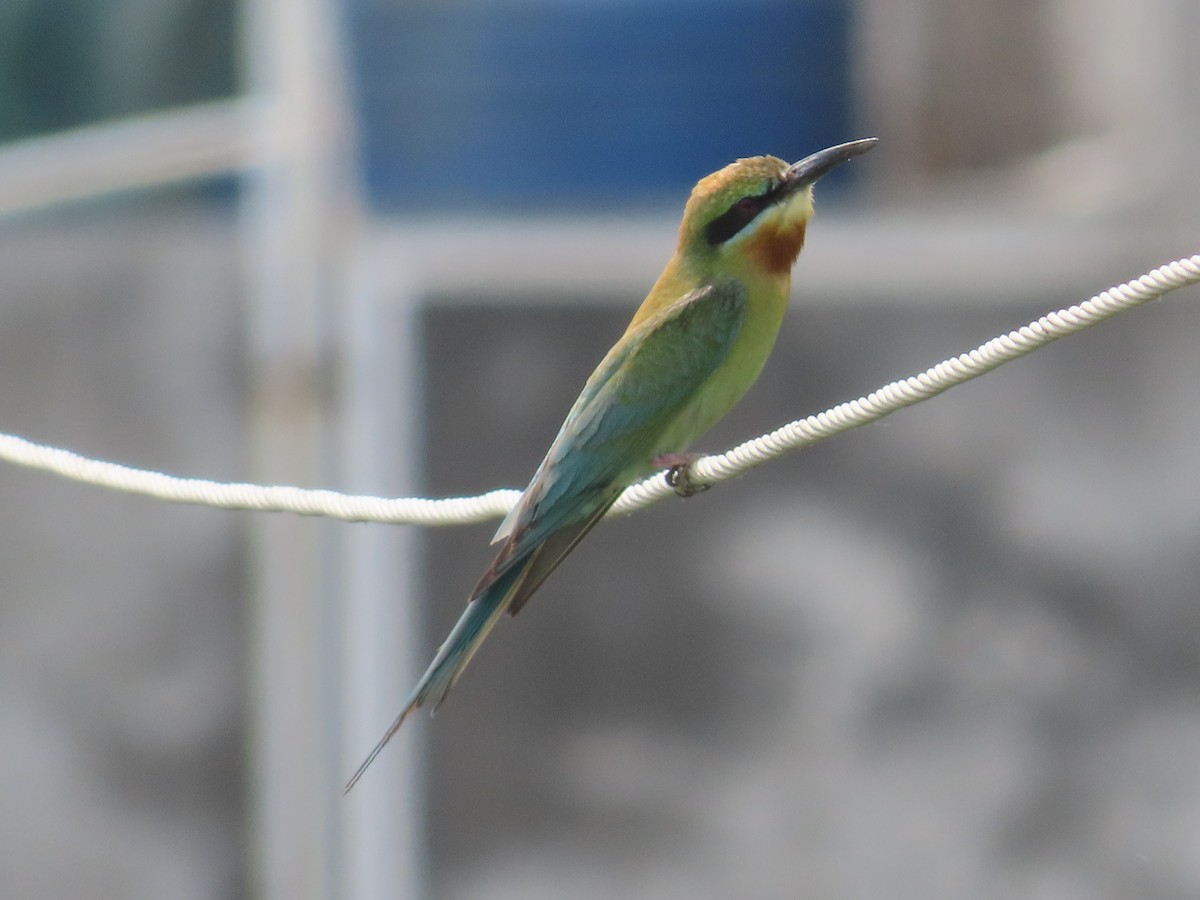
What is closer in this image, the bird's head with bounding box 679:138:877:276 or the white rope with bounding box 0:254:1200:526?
the white rope with bounding box 0:254:1200:526

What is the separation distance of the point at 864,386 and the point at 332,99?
1894 mm

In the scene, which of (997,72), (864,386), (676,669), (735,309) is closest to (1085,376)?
(864,386)

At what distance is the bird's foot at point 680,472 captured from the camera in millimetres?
2445

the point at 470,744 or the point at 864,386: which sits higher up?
the point at 864,386

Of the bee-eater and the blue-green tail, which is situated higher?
the bee-eater

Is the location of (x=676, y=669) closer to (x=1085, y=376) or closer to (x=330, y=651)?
(x=330, y=651)

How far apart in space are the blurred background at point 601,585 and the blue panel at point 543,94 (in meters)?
1.29

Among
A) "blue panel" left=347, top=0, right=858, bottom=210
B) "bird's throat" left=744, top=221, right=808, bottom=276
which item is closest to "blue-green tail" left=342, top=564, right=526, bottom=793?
"bird's throat" left=744, top=221, right=808, bottom=276

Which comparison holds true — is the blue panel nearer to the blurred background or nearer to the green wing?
the blurred background

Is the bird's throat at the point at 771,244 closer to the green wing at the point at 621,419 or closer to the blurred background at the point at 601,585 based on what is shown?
the green wing at the point at 621,419

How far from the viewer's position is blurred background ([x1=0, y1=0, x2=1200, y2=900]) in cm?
477

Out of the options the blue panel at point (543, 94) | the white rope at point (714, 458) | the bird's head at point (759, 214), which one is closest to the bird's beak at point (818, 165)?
the bird's head at point (759, 214)

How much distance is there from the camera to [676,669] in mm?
4777

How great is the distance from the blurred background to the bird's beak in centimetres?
181
